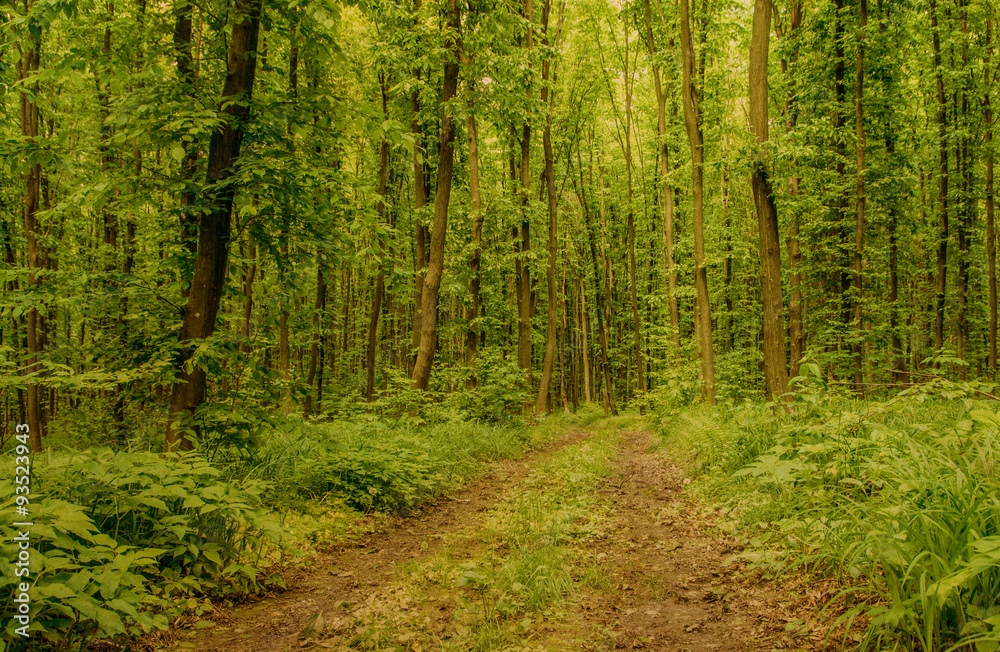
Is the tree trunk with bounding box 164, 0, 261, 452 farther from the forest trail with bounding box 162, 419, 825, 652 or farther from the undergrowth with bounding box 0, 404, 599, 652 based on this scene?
the forest trail with bounding box 162, 419, 825, 652

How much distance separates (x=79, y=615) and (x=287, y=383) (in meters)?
2.91

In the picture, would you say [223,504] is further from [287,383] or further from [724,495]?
[724,495]

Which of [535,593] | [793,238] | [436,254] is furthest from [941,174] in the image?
[535,593]

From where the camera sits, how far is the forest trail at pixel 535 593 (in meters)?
2.99

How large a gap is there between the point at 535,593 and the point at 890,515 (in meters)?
2.32

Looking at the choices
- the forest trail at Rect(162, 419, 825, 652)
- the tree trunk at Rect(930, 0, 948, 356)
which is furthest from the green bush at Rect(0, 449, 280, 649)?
the tree trunk at Rect(930, 0, 948, 356)

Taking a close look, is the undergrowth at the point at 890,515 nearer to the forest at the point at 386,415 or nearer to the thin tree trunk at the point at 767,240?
the forest at the point at 386,415

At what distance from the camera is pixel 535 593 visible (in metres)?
3.49

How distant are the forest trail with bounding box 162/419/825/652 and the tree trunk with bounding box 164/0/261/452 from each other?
225 cm

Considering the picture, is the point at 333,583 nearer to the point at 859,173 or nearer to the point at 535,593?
the point at 535,593

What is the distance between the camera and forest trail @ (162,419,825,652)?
2994mm

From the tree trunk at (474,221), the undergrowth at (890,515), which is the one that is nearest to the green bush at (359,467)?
the undergrowth at (890,515)

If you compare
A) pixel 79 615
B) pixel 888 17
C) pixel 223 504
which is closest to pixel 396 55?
pixel 223 504

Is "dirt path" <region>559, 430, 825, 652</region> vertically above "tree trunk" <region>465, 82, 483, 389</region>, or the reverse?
"tree trunk" <region>465, 82, 483, 389</region>
